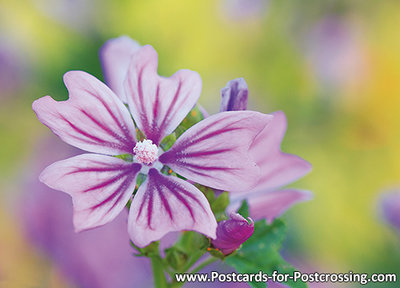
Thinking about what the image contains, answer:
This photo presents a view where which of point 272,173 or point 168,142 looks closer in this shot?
point 168,142

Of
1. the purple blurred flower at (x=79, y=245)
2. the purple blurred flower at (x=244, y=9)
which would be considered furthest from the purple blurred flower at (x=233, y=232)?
the purple blurred flower at (x=244, y=9)

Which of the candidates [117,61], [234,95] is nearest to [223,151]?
[234,95]

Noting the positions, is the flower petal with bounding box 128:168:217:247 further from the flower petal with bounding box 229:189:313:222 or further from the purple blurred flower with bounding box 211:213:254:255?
the flower petal with bounding box 229:189:313:222

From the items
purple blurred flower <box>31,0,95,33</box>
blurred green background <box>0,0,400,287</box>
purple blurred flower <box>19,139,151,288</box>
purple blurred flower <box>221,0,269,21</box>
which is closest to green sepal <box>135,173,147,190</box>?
purple blurred flower <box>19,139,151,288</box>

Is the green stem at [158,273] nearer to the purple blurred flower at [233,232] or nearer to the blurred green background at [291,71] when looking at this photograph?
the purple blurred flower at [233,232]

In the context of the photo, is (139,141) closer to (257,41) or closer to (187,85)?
(187,85)

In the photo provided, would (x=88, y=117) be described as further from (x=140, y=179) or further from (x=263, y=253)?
(x=263, y=253)
